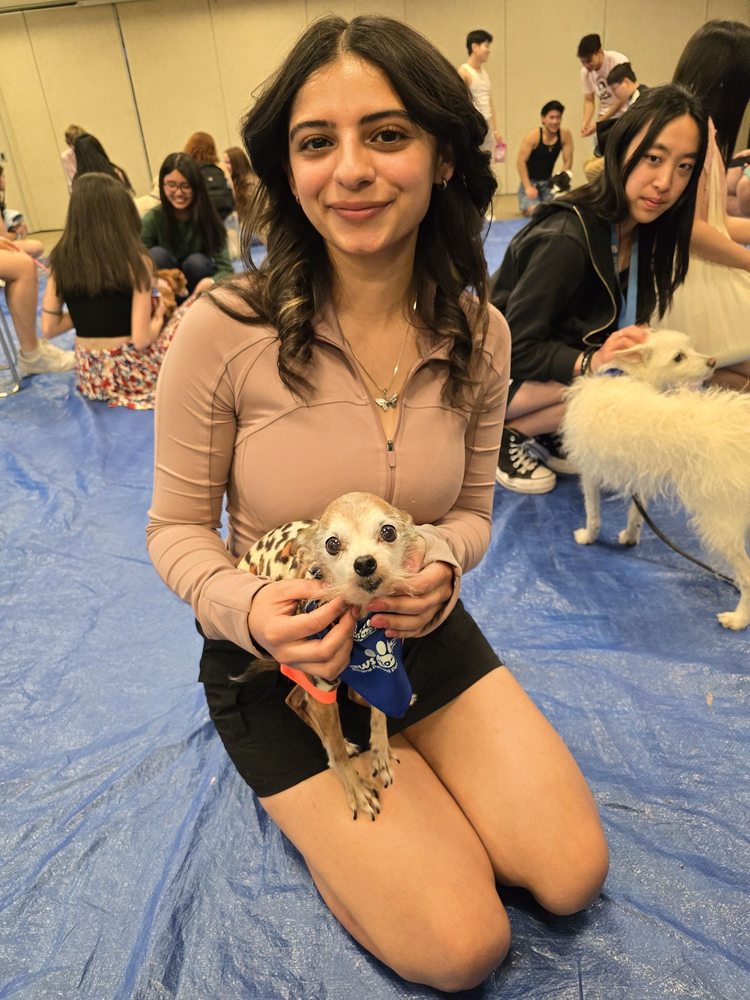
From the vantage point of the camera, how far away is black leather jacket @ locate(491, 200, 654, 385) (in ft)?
6.40

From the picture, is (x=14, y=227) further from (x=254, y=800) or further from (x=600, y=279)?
(x=254, y=800)

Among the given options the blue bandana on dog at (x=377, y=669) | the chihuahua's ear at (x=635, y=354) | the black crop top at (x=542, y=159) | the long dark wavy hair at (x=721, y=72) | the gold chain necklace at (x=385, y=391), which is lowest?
the blue bandana on dog at (x=377, y=669)

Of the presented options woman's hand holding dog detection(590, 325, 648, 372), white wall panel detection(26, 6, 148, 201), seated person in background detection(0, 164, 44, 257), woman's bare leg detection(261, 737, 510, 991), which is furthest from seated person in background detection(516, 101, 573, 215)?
woman's bare leg detection(261, 737, 510, 991)

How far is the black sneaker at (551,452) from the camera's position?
2387 millimetres

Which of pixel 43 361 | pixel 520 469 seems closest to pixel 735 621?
pixel 520 469

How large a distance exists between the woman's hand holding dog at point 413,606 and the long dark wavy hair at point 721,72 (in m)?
2.00

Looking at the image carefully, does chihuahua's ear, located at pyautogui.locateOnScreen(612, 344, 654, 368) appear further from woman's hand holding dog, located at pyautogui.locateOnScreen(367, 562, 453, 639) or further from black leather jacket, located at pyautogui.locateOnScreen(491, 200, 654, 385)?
woman's hand holding dog, located at pyautogui.locateOnScreen(367, 562, 453, 639)

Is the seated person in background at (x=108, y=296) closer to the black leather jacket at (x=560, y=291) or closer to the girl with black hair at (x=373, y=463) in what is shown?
the black leather jacket at (x=560, y=291)

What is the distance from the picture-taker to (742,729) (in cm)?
143

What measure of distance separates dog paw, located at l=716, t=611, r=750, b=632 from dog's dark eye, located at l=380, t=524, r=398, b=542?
123cm

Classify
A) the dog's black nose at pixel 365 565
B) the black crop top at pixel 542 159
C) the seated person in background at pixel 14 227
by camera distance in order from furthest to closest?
the black crop top at pixel 542 159 → the seated person in background at pixel 14 227 → the dog's black nose at pixel 365 565

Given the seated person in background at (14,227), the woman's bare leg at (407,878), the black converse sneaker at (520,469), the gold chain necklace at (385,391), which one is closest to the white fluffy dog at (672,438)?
the black converse sneaker at (520,469)

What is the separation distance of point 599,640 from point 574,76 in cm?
865

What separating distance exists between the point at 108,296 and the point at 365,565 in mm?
2734
